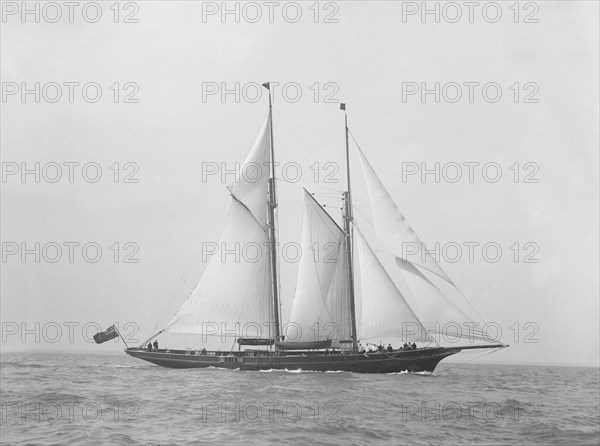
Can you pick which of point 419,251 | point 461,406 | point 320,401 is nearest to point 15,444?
point 320,401

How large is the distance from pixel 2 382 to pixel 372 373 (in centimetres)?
2736

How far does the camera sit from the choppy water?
85.8 ft

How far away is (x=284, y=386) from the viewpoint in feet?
147

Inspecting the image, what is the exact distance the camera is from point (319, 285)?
5969cm

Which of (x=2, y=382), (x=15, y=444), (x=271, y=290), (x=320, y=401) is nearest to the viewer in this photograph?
(x=15, y=444)

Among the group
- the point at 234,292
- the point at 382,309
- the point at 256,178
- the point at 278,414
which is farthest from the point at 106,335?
the point at 278,414

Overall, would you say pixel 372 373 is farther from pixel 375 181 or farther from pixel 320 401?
pixel 320 401

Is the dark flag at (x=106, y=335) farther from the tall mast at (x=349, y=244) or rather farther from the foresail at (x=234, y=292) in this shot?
the tall mast at (x=349, y=244)

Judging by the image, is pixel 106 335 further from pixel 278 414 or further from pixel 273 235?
pixel 278 414

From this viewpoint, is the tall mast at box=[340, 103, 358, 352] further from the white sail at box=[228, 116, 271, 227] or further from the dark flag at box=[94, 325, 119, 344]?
the dark flag at box=[94, 325, 119, 344]

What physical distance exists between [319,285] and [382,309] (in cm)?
559

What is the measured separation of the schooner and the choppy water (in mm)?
10172

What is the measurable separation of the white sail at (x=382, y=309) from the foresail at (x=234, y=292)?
9.08 metres

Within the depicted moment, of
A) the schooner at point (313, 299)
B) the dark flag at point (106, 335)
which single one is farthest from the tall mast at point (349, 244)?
the dark flag at point (106, 335)
